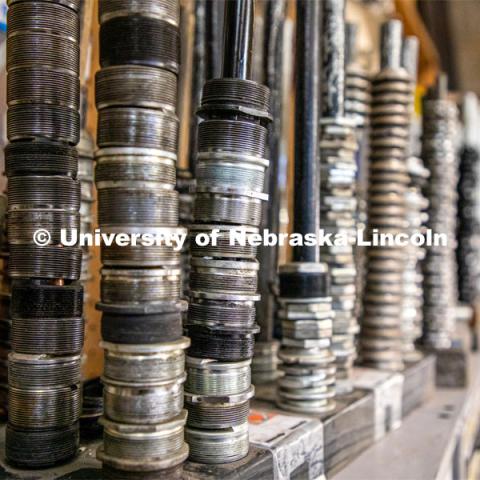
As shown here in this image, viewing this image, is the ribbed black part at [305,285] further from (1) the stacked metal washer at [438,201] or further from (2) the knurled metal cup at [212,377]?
(1) the stacked metal washer at [438,201]

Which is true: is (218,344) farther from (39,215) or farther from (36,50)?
(36,50)

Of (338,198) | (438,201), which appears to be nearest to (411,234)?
(438,201)

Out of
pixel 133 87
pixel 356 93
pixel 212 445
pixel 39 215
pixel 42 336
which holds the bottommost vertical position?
pixel 212 445

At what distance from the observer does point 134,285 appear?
0.55m

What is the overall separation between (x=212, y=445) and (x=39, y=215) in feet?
0.84

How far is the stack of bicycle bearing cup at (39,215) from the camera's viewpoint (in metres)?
0.58

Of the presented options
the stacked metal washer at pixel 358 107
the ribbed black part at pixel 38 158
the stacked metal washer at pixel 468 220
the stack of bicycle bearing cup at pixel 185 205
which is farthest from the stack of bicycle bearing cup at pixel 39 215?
the stacked metal washer at pixel 468 220

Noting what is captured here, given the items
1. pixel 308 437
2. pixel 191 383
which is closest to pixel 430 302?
pixel 308 437

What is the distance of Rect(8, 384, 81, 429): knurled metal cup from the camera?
59 centimetres

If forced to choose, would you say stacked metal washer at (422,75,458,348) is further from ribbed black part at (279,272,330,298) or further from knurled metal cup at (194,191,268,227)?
knurled metal cup at (194,191,268,227)

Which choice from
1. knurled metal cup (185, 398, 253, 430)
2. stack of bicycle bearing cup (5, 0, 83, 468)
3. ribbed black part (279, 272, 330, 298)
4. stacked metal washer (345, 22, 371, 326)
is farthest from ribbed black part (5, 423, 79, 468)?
stacked metal washer (345, 22, 371, 326)

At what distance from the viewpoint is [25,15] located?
1.91ft

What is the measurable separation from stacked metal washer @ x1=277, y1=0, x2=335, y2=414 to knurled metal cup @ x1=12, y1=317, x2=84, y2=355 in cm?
32

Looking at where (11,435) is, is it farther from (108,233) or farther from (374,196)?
(374,196)
